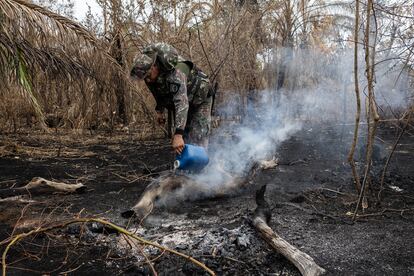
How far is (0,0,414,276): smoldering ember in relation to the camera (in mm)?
2668

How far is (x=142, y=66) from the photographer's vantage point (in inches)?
152

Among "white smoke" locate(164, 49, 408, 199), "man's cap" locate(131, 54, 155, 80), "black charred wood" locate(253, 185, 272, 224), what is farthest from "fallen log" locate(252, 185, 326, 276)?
"white smoke" locate(164, 49, 408, 199)

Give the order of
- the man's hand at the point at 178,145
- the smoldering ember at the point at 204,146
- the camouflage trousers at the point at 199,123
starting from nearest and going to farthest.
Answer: the smoldering ember at the point at 204,146 → the man's hand at the point at 178,145 → the camouflage trousers at the point at 199,123

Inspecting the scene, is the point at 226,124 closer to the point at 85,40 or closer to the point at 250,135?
the point at 250,135

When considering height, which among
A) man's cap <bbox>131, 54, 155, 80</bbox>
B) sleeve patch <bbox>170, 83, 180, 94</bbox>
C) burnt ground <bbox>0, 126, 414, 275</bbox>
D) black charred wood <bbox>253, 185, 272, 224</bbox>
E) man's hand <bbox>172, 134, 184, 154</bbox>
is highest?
man's cap <bbox>131, 54, 155, 80</bbox>

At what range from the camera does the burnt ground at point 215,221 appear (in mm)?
2502

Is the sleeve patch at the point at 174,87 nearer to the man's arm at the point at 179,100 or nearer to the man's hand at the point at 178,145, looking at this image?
the man's arm at the point at 179,100

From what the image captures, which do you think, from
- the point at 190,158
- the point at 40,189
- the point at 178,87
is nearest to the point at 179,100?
the point at 178,87

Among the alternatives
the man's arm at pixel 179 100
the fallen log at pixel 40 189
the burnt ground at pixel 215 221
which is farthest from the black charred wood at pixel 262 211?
the fallen log at pixel 40 189

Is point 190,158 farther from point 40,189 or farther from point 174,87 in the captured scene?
point 40,189

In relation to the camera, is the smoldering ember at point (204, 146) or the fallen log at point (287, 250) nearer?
the fallen log at point (287, 250)

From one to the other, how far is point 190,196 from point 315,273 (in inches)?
75.9

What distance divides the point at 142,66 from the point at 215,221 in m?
1.78

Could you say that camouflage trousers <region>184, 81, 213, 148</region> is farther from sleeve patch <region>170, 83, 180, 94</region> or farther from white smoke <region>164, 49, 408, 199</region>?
white smoke <region>164, 49, 408, 199</region>
